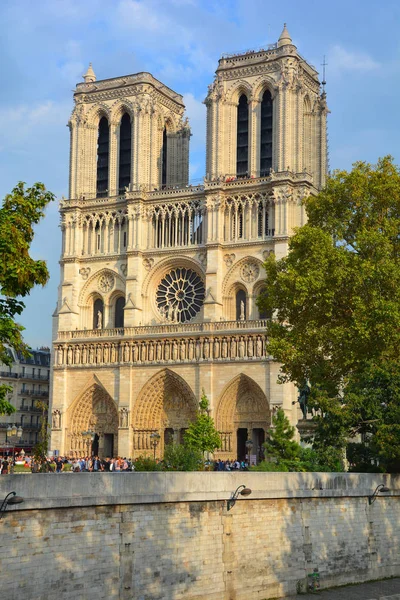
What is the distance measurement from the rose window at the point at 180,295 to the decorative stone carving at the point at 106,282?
2.72 metres

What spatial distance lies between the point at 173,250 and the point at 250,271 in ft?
15.4

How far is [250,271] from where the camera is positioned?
5050 cm

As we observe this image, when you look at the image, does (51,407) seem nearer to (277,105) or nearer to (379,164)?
(277,105)

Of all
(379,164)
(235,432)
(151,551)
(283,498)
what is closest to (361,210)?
(379,164)

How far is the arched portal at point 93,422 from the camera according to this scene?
2069 inches

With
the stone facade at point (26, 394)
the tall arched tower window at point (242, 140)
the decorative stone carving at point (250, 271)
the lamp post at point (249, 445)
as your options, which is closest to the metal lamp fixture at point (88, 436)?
the lamp post at point (249, 445)

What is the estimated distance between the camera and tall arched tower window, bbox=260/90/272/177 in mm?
52062

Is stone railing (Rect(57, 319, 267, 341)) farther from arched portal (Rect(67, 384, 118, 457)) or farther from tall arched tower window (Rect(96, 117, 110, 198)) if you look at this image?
tall arched tower window (Rect(96, 117, 110, 198))

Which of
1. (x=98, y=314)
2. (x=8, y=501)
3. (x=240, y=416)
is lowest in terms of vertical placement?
(x=8, y=501)

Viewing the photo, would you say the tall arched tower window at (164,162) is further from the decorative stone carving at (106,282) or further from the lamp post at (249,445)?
the lamp post at (249,445)

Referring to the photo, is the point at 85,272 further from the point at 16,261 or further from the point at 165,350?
the point at 16,261

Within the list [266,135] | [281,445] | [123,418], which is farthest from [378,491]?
[266,135]

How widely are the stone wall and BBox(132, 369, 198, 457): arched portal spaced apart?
2634 cm

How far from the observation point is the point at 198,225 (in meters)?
52.7
